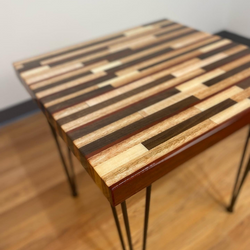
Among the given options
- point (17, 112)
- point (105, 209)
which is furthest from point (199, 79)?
point (17, 112)

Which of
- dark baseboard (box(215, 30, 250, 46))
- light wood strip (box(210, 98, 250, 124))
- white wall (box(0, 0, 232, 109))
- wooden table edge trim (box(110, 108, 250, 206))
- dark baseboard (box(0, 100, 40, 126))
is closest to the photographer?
wooden table edge trim (box(110, 108, 250, 206))

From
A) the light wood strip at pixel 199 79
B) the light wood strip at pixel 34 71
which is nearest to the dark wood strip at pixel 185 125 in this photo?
the light wood strip at pixel 199 79

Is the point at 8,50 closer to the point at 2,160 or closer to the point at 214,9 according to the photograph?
the point at 2,160

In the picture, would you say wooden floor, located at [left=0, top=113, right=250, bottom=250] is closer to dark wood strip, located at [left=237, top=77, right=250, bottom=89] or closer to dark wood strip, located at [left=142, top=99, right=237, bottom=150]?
dark wood strip, located at [left=142, top=99, right=237, bottom=150]

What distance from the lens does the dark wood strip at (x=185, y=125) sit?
0.59m

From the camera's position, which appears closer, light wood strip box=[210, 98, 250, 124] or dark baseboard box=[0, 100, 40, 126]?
light wood strip box=[210, 98, 250, 124]

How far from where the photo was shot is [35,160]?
1313 millimetres

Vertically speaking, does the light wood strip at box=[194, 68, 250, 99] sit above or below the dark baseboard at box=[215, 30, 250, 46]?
above

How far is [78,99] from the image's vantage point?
0.75m

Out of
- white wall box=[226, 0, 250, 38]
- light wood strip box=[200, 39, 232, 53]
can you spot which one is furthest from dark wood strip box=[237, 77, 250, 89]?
white wall box=[226, 0, 250, 38]

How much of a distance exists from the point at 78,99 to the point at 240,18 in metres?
1.76

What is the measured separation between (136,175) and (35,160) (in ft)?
3.03

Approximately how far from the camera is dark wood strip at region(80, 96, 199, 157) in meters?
0.59

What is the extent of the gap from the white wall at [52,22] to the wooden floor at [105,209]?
50cm
